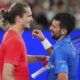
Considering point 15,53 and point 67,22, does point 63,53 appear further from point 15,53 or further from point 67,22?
point 15,53

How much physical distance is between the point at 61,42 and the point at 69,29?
0.54ft

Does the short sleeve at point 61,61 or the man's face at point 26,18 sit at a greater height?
the man's face at point 26,18

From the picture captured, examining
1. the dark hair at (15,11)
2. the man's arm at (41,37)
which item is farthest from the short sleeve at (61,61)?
the man's arm at (41,37)

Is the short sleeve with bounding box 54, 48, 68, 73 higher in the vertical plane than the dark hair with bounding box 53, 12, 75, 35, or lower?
lower

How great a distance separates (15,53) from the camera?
13.4 feet

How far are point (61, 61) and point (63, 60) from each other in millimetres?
22

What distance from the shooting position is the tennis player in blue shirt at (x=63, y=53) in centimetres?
416

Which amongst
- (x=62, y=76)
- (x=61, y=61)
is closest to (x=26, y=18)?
(x=61, y=61)

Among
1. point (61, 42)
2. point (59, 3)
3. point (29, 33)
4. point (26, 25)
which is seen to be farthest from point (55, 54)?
point (59, 3)

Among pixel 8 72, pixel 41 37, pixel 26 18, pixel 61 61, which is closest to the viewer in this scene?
pixel 8 72

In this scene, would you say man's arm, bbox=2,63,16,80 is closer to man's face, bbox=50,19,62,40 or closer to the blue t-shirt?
the blue t-shirt

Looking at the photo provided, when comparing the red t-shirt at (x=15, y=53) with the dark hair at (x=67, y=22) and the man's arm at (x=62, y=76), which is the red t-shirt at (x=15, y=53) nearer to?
the man's arm at (x=62, y=76)

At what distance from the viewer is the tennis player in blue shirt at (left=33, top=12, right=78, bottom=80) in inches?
164

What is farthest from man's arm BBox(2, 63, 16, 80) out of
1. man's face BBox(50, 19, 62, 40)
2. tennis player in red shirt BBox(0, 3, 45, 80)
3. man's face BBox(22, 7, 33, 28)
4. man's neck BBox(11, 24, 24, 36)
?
man's face BBox(50, 19, 62, 40)
